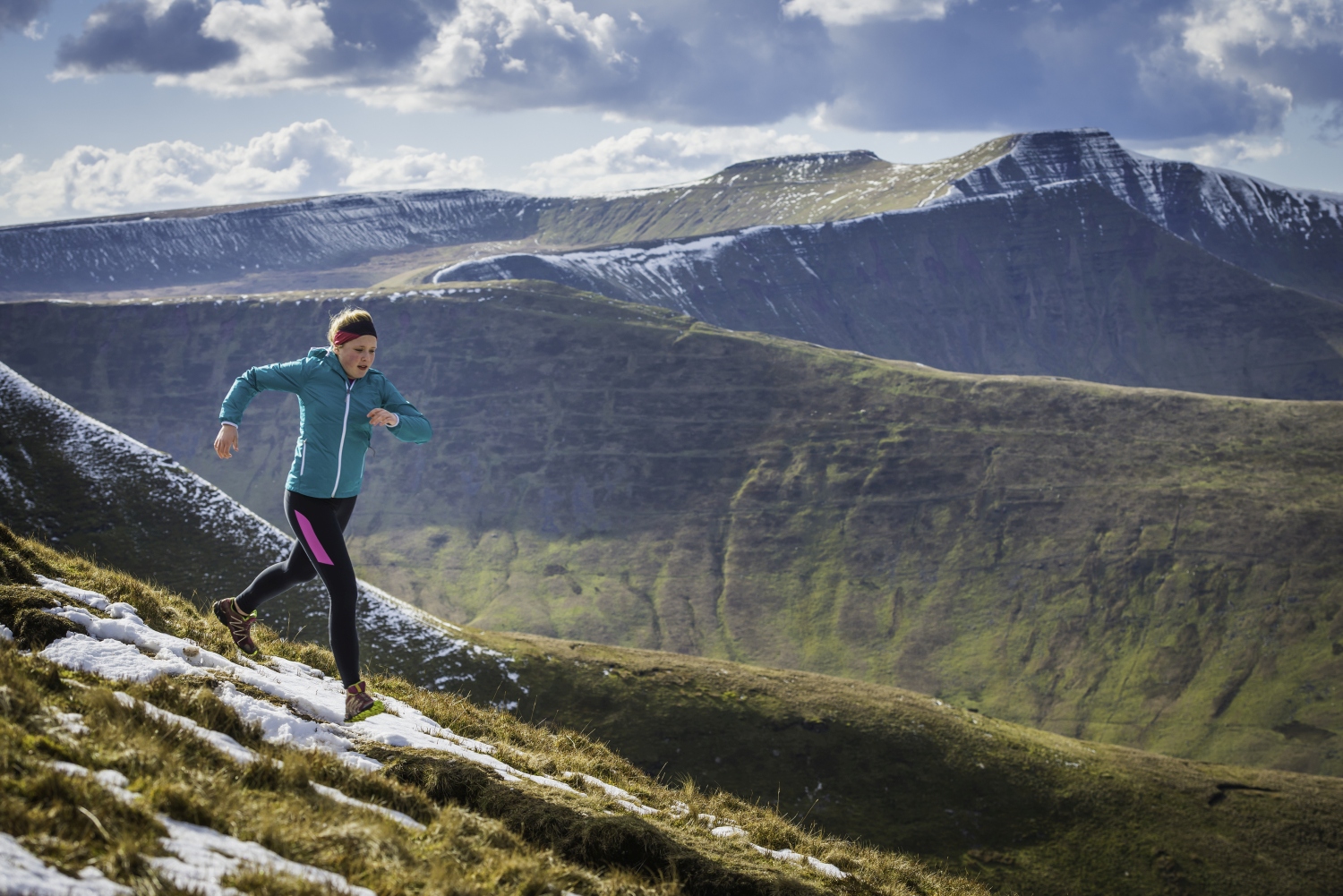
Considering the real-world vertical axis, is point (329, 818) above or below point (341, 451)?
below

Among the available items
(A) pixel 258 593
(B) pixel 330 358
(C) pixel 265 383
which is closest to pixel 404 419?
(B) pixel 330 358

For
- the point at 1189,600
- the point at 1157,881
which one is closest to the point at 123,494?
the point at 1157,881

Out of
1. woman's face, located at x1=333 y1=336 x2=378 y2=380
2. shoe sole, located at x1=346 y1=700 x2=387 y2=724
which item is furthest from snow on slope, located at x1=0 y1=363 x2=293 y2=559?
woman's face, located at x1=333 y1=336 x2=378 y2=380

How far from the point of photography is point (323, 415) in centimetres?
1049

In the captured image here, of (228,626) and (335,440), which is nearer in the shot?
(335,440)

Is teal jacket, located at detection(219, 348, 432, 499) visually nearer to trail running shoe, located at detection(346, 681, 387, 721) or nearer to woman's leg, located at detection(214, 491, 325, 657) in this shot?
woman's leg, located at detection(214, 491, 325, 657)

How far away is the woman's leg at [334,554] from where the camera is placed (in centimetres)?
1045

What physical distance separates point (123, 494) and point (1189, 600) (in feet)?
533

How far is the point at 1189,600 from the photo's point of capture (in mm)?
157625

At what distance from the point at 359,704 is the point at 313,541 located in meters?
2.04

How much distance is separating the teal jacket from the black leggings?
17cm

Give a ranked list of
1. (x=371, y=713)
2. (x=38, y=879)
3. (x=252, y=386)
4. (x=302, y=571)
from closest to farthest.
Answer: (x=38, y=879) → (x=252, y=386) → (x=371, y=713) → (x=302, y=571)

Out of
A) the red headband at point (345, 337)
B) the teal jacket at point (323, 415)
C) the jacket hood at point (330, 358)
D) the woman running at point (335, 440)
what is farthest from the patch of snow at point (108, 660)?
the red headband at point (345, 337)

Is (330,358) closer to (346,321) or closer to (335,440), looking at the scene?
(346,321)
